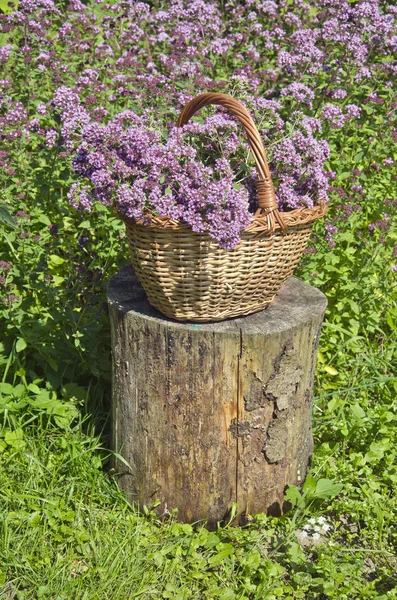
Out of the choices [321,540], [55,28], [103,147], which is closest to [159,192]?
[103,147]

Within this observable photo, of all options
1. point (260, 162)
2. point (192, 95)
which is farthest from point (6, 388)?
point (192, 95)

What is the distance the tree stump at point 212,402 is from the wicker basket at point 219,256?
0.11m

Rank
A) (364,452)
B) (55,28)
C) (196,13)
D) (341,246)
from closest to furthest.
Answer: (364,452), (341,246), (196,13), (55,28)

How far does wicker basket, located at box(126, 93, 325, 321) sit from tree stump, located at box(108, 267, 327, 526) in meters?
0.11

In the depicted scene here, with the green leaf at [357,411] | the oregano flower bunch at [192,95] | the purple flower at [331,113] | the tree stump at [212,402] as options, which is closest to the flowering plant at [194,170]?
the oregano flower bunch at [192,95]

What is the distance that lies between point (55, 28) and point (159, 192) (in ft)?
13.3

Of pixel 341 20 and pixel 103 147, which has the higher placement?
pixel 341 20

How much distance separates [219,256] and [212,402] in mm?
619

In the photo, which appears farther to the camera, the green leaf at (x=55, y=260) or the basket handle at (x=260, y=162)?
the green leaf at (x=55, y=260)

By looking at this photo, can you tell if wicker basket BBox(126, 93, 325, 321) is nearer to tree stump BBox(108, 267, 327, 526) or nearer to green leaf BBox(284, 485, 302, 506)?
tree stump BBox(108, 267, 327, 526)

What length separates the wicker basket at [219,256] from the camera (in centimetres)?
251

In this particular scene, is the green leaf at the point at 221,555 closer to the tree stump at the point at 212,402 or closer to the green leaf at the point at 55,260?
the tree stump at the point at 212,402

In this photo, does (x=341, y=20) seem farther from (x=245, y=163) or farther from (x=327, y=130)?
(x=245, y=163)

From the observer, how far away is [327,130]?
4137mm
